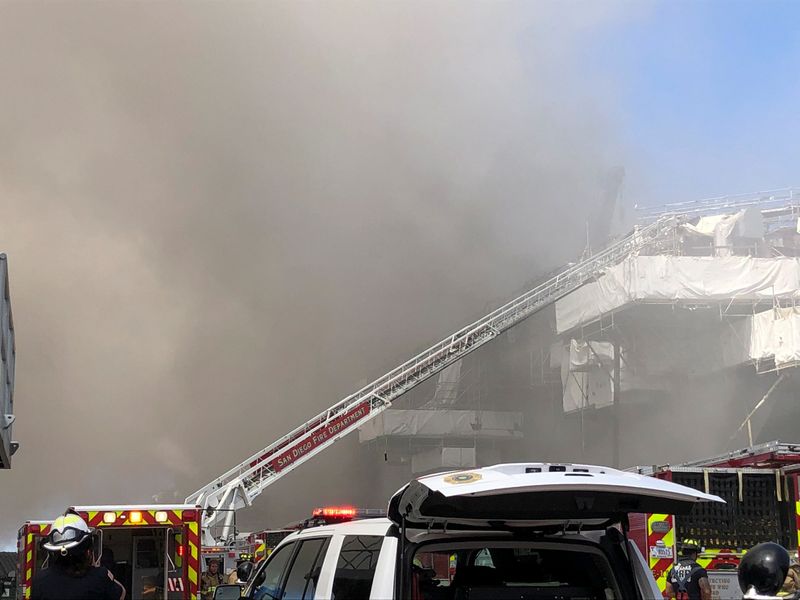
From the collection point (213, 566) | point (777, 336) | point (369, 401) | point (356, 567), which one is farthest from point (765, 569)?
point (777, 336)

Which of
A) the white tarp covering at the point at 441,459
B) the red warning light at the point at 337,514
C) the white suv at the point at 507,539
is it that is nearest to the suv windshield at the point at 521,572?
the white suv at the point at 507,539

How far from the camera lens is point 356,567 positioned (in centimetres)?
371

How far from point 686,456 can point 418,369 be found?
10159 mm

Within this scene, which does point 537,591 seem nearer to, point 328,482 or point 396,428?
point 396,428

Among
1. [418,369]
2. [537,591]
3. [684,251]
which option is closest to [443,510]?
[537,591]

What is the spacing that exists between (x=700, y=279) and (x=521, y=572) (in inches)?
1050

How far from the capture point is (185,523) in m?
9.28

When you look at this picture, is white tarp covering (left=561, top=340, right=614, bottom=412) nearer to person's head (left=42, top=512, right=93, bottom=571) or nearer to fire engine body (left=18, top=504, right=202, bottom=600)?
fire engine body (left=18, top=504, right=202, bottom=600)

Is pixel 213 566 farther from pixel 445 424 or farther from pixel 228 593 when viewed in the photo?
pixel 445 424

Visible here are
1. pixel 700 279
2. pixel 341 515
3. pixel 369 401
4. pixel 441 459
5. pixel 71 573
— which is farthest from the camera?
pixel 441 459

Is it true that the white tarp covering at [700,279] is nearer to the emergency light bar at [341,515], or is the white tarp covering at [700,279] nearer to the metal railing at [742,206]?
the metal railing at [742,206]

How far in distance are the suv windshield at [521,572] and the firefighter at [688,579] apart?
14.7ft

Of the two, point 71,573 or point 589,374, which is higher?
point 589,374

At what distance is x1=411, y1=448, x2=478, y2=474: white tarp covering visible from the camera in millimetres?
35844
